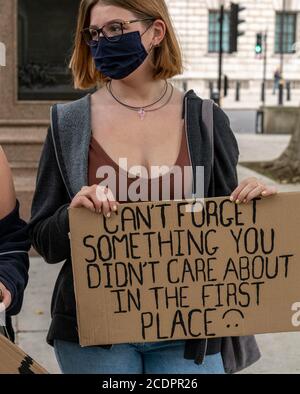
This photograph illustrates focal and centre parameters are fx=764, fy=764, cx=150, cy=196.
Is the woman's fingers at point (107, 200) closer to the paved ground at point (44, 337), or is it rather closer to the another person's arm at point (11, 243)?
the another person's arm at point (11, 243)

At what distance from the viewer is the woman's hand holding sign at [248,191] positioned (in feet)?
6.56

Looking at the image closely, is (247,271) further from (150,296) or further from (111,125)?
(111,125)

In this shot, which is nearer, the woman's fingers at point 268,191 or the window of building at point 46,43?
the woman's fingers at point 268,191

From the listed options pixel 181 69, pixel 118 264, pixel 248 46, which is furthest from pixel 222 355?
pixel 248 46

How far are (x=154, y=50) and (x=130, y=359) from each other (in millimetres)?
899

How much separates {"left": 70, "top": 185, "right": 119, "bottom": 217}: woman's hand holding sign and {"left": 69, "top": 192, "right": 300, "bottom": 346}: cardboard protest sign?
0.03 meters

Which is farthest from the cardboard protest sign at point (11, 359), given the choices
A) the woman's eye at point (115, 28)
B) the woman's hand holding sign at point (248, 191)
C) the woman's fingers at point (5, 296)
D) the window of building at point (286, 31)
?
the window of building at point (286, 31)

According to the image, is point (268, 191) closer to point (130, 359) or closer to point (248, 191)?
point (248, 191)

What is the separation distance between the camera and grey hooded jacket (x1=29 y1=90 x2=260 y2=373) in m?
2.11

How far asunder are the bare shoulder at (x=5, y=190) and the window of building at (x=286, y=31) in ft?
144

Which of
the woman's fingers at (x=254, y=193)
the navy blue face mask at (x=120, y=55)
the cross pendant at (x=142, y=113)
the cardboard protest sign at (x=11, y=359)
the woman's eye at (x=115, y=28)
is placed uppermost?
the woman's eye at (x=115, y=28)

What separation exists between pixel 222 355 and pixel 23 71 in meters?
5.16

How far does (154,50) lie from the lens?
2.26m

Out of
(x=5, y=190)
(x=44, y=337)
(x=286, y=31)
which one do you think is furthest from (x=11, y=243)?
(x=286, y=31)
